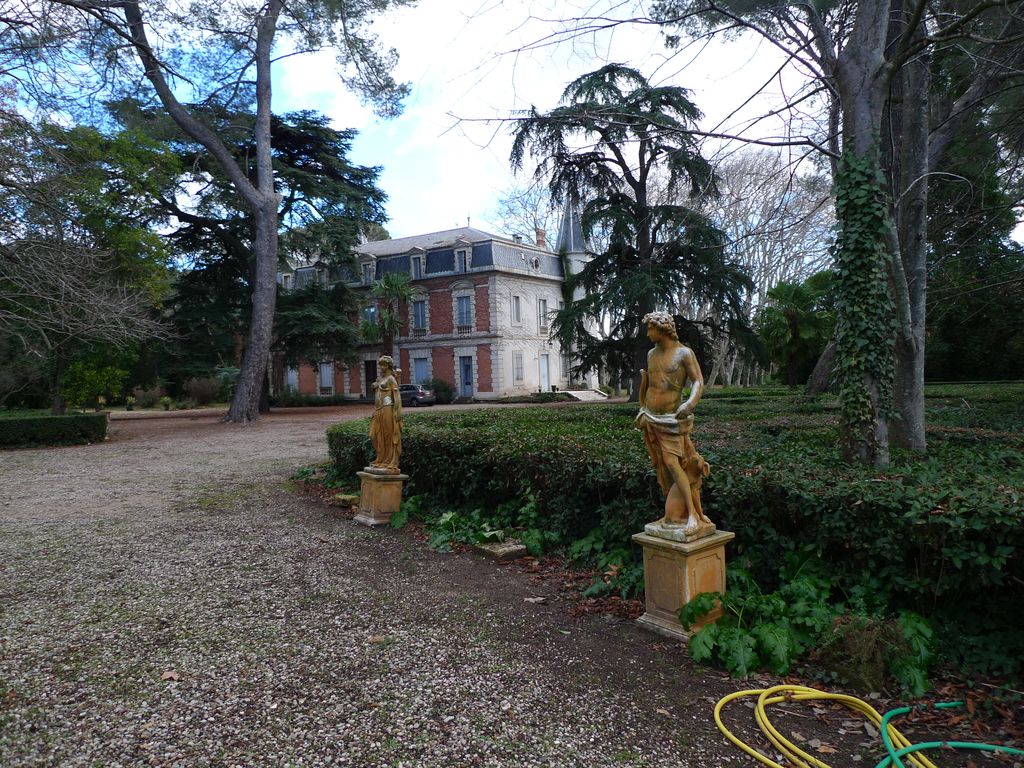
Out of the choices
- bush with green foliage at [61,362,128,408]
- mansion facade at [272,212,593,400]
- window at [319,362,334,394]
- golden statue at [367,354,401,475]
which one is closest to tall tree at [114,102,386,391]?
bush with green foliage at [61,362,128,408]

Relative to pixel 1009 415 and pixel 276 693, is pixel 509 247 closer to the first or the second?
pixel 1009 415

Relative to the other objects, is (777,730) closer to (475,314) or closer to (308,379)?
(475,314)

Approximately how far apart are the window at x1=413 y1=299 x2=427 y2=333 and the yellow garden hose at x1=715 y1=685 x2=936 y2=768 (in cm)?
3201

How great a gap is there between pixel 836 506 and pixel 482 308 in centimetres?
2914

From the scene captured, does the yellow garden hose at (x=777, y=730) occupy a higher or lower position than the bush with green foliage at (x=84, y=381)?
lower

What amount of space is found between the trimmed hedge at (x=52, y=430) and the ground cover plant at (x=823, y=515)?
12923 millimetres

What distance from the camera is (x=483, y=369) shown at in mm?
31938

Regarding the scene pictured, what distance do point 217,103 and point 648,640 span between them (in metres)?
21.4

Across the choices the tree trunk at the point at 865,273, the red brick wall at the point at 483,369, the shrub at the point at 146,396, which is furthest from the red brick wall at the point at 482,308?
the tree trunk at the point at 865,273

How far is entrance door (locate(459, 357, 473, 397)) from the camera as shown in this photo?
107 ft

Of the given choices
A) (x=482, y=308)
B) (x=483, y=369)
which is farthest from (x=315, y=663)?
(x=482, y=308)

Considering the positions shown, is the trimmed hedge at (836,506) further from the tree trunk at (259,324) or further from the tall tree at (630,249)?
the tree trunk at (259,324)

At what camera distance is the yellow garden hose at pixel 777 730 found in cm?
225

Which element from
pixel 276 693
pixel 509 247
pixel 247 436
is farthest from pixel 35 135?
pixel 509 247
